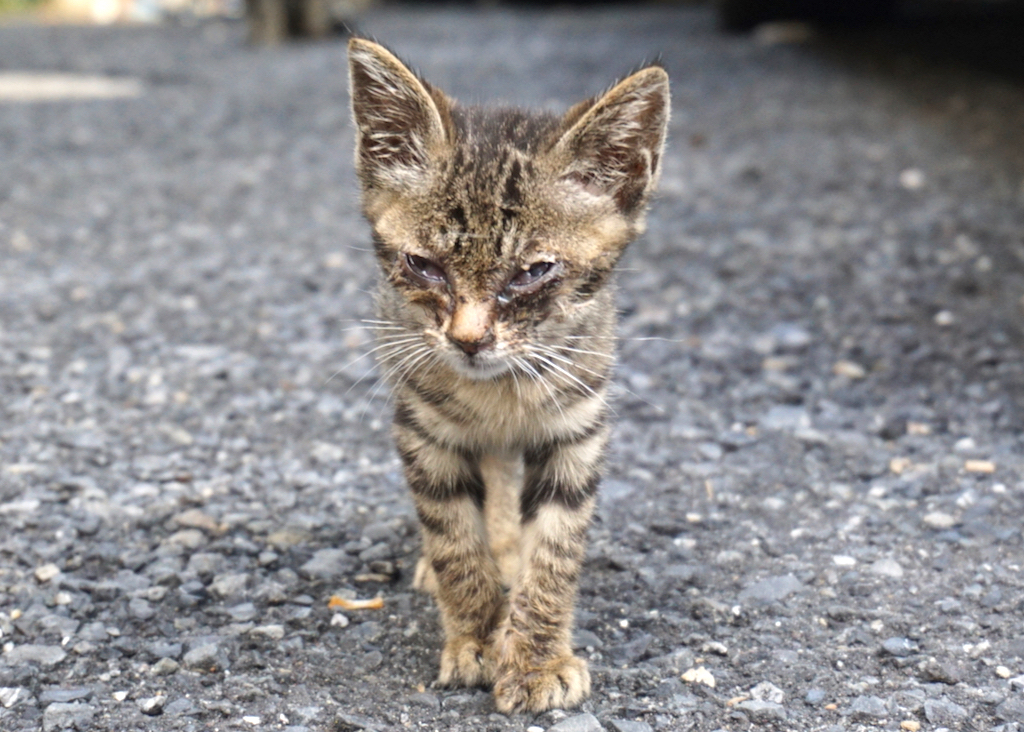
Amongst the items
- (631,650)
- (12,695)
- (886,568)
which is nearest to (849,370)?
(886,568)

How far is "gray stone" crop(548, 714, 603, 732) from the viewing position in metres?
3.26

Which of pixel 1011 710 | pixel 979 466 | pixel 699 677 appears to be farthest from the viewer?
pixel 979 466

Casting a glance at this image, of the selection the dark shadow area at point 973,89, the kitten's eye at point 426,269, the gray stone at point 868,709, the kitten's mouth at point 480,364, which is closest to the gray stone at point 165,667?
the kitten's mouth at point 480,364

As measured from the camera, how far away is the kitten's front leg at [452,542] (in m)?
3.61

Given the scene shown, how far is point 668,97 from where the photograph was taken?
11.3 feet

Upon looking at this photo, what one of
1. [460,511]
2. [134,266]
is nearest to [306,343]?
[134,266]

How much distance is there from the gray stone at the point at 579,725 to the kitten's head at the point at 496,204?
40.7 inches

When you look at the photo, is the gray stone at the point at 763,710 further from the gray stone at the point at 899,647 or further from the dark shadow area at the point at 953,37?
the dark shadow area at the point at 953,37

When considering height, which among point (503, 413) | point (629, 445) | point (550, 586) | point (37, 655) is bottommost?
point (629, 445)

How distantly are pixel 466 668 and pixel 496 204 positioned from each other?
143 centimetres

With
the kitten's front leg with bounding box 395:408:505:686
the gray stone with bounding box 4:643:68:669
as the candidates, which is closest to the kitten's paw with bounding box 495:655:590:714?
the kitten's front leg with bounding box 395:408:505:686

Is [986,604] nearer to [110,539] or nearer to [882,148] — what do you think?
[110,539]

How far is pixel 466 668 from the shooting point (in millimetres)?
3535

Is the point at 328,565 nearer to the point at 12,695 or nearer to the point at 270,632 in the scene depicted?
the point at 270,632
